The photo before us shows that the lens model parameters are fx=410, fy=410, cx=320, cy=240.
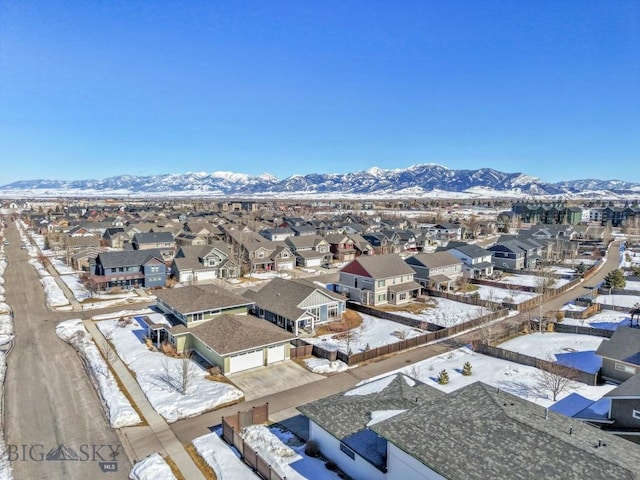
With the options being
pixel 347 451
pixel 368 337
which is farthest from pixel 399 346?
pixel 347 451

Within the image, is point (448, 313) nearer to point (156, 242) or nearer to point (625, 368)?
point (625, 368)

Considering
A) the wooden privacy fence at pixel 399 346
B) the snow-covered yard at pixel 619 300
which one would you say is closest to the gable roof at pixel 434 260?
the wooden privacy fence at pixel 399 346

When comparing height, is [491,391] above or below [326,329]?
above

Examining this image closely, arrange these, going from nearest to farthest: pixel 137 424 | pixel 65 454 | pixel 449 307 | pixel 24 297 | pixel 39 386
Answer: pixel 65 454, pixel 137 424, pixel 39 386, pixel 449 307, pixel 24 297

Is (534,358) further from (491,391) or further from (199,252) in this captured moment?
(199,252)

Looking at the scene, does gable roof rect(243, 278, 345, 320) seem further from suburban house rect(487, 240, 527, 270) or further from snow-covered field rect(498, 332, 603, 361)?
suburban house rect(487, 240, 527, 270)

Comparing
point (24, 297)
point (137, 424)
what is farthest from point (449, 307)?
point (24, 297)

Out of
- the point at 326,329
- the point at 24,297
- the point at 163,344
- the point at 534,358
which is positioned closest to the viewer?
the point at 534,358
